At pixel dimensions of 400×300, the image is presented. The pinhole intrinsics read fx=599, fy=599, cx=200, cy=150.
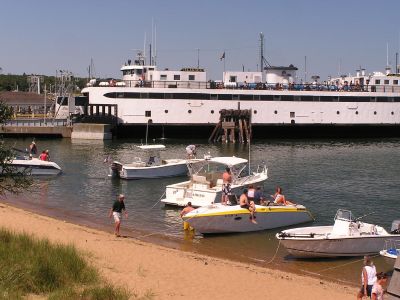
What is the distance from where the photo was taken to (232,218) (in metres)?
20.8

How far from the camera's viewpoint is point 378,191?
3120 cm

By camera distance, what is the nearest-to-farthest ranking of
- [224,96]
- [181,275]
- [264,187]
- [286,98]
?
[181,275] → [264,187] → [224,96] → [286,98]

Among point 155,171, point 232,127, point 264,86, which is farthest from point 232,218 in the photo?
point 264,86

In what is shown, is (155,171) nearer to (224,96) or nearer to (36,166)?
(36,166)

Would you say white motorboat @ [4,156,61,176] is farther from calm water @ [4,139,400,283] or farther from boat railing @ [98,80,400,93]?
boat railing @ [98,80,400,93]

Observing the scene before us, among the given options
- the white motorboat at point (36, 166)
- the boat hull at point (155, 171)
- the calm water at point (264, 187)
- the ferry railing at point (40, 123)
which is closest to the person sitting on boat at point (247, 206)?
the calm water at point (264, 187)

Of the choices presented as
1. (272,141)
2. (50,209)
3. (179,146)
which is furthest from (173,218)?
(272,141)

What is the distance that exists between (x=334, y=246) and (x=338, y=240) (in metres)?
0.22

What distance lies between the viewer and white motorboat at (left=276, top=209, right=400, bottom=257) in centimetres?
1812

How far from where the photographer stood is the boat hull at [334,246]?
18.1 metres

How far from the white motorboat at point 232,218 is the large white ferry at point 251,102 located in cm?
4011

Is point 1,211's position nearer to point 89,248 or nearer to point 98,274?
point 89,248

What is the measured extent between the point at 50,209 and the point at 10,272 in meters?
14.2

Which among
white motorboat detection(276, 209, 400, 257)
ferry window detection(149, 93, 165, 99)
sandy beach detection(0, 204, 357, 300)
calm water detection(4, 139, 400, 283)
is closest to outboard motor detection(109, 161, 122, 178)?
calm water detection(4, 139, 400, 283)
